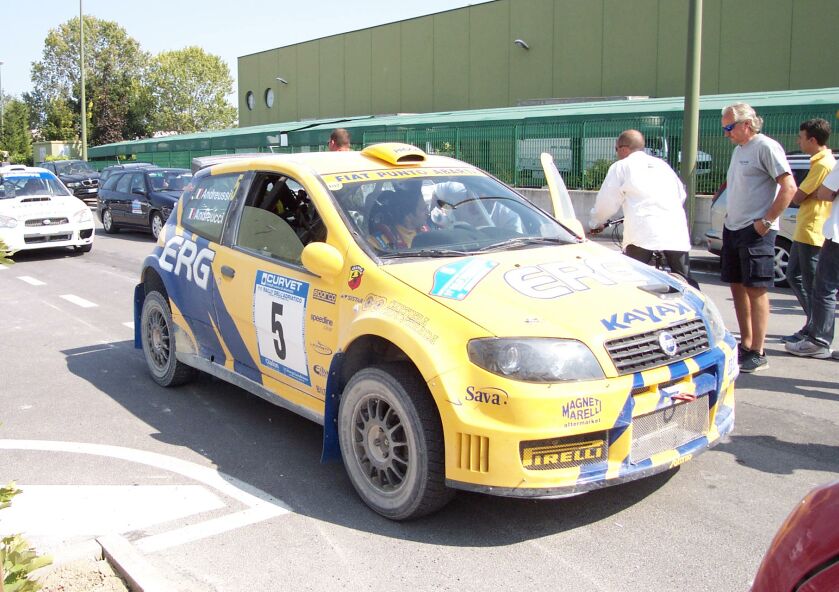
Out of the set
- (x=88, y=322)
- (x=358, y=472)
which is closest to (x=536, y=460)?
(x=358, y=472)

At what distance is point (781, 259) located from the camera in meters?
11.0

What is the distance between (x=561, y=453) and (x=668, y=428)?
59 cm

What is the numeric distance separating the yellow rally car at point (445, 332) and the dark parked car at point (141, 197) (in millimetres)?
13385

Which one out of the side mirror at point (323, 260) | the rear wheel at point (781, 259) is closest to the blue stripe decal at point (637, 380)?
the side mirror at point (323, 260)

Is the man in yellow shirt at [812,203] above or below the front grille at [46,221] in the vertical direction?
above

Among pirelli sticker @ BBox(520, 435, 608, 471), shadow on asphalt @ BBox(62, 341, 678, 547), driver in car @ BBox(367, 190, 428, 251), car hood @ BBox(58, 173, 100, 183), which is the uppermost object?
car hood @ BBox(58, 173, 100, 183)

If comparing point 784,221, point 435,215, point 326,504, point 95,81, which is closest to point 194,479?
point 326,504

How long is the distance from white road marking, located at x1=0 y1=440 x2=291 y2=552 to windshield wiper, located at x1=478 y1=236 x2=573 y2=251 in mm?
1773

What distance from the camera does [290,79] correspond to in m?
47.1

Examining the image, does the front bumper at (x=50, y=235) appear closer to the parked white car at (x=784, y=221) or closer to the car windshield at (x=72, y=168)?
the parked white car at (x=784, y=221)

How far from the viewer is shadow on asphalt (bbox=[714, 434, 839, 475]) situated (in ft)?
15.1

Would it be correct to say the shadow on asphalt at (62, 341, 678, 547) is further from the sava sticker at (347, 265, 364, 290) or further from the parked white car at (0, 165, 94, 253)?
the parked white car at (0, 165, 94, 253)

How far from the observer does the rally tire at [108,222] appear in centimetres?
2005

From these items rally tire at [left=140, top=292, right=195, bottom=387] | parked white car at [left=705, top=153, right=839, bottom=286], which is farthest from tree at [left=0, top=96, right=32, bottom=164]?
rally tire at [left=140, top=292, right=195, bottom=387]
